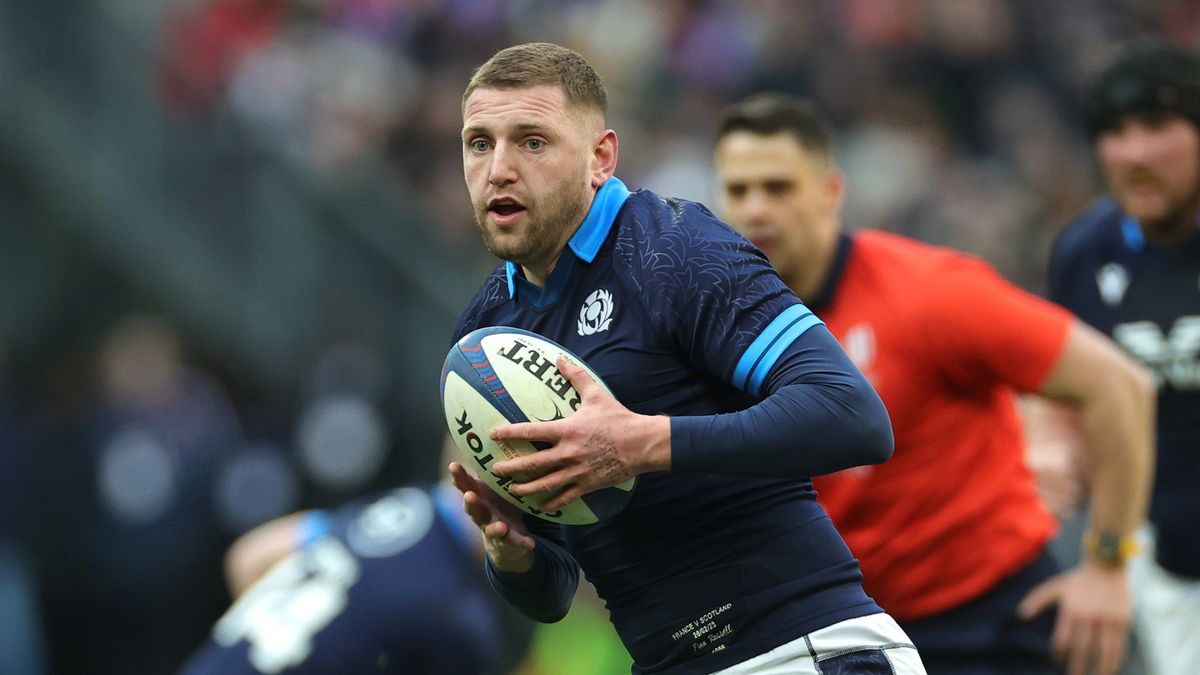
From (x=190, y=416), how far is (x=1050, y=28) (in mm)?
7541

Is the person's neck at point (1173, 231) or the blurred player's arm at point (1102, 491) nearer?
the blurred player's arm at point (1102, 491)

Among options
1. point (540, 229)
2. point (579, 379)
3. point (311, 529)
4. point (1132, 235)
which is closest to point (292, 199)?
point (311, 529)

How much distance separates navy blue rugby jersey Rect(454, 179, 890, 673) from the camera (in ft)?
11.4

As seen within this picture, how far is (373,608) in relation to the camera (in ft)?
18.7

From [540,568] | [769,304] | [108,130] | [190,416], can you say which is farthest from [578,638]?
[769,304]

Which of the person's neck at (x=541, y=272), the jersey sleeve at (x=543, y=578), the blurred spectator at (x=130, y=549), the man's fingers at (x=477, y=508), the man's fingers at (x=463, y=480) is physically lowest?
the blurred spectator at (x=130, y=549)

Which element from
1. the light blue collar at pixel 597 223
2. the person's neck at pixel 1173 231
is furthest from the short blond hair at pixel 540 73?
the person's neck at pixel 1173 231

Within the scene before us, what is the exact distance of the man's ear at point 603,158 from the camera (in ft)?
12.7

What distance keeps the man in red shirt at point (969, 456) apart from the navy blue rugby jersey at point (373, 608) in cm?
136

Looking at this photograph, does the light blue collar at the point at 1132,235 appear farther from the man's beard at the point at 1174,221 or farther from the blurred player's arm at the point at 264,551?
the blurred player's arm at the point at 264,551

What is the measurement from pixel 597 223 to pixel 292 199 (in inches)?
340

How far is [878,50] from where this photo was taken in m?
13.8

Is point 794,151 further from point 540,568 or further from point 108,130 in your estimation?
point 108,130

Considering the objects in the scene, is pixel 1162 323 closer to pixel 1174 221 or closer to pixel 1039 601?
pixel 1174 221
